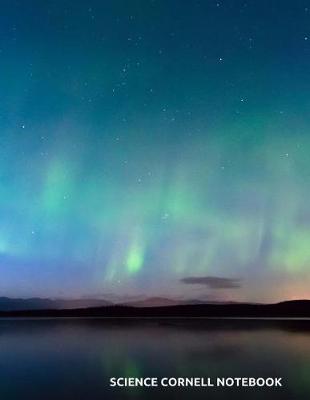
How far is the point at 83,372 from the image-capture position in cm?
663

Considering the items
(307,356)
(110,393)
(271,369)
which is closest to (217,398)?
(110,393)

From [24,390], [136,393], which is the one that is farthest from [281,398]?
[24,390]

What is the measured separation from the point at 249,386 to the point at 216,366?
2338mm

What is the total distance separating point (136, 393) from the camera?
14.3ft

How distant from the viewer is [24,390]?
5.35 meters

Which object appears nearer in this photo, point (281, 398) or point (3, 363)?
point (281, 398)

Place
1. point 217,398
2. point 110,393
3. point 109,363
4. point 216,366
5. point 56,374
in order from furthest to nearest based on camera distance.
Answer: point 109,363, point 216,366, point 56,374, point 110,393, point 217,398

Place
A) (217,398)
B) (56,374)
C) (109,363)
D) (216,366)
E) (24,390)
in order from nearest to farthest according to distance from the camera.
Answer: (217,398), (24,390), (56,374), (216,366), (109,363)

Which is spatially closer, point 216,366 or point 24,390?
point 24,390

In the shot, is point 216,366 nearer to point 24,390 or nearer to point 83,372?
point 83,372

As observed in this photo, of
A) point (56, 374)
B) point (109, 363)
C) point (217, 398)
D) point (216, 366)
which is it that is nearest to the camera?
point (217, 398)

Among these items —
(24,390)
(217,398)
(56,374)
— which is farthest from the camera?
(56,374)

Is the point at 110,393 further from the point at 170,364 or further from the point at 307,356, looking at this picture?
the point at 307,356

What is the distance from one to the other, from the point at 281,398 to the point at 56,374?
116 inches
